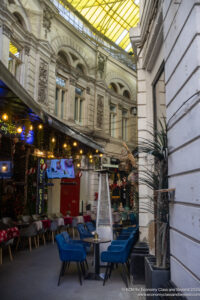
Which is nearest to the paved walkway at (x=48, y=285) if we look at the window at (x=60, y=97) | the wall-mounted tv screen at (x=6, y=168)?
the wall-mounted tv screen at (x=6, y=168)

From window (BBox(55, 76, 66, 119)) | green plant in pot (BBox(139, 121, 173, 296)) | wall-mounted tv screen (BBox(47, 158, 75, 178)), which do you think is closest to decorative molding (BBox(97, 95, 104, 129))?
window (BBox(55, 76, 66, 119))

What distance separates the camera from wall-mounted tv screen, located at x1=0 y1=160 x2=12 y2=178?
9.62 m

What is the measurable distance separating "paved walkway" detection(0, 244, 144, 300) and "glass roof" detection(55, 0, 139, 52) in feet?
50.4

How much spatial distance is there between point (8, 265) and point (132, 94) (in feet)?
62.2

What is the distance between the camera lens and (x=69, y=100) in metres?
16.8

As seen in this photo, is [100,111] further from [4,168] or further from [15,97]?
[15,97]

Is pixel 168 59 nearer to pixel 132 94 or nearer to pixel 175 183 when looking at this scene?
pixel 175 183

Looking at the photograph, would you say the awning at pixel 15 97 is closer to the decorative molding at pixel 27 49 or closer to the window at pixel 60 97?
the decorative molding at pixel 27 49

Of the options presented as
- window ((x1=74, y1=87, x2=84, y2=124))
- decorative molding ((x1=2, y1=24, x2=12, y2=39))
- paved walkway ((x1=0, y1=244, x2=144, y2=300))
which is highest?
decorative molding ((x1=2, y1=24, x2=12, y2=39))

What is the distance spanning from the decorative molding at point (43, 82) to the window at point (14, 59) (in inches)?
52.9

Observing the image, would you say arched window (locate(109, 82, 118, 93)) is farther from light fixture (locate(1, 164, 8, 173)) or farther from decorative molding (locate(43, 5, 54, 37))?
light fixture (locate(1, 164, 8, 173))

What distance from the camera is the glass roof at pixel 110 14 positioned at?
61.1ft

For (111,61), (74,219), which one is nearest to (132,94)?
(111,61)

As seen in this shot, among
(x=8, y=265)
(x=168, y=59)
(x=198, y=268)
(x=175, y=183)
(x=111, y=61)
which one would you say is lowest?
(x=8, y=265)
